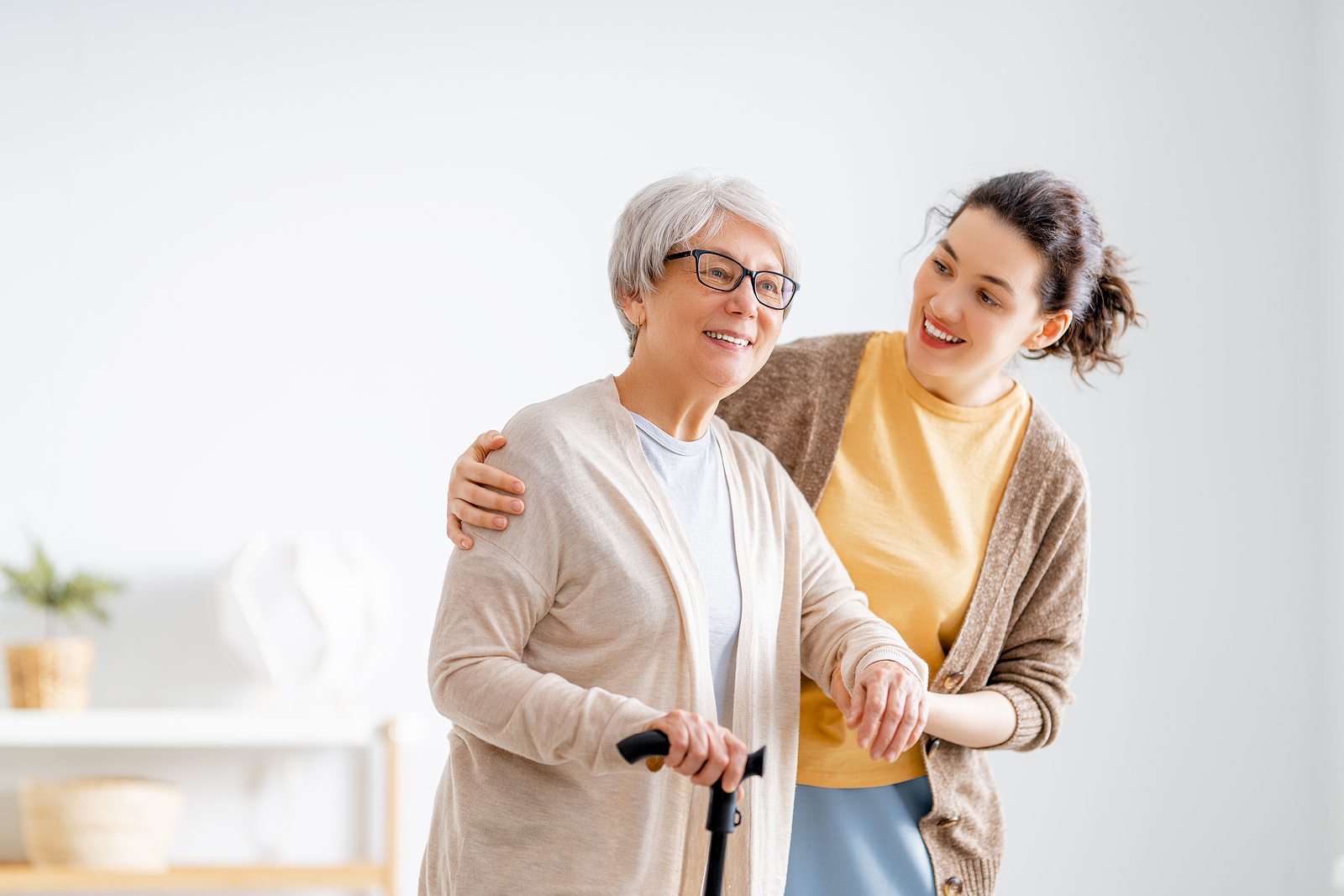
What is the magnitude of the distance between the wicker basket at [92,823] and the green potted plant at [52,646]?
0.54 ft

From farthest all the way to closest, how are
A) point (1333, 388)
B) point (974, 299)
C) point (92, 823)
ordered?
point (1333, 388)
point (92, 823)
point (974, 299)

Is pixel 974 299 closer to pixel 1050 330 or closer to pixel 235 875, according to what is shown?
pixel 1050 330

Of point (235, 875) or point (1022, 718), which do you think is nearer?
point (1022, 718)

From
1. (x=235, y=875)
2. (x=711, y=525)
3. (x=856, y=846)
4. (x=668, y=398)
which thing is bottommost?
(x=235, y=875)

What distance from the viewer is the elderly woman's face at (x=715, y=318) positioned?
110 centimetres

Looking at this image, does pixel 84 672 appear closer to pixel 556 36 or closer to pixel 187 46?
pixel 187 46

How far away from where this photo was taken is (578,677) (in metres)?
1.02

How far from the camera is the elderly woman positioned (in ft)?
3.17

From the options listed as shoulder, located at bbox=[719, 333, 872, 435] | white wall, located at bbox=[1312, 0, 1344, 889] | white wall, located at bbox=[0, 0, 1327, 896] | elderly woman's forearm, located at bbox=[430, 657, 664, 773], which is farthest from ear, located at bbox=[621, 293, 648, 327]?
white wall, located at bbox=[1312, 0, 1344, 889]

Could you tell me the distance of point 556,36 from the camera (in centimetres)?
248

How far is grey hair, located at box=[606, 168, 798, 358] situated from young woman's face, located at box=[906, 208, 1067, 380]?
291mm

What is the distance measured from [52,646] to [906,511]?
5.66 feet

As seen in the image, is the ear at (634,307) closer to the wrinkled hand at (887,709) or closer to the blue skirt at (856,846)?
the wrinkled hand at (887,709)

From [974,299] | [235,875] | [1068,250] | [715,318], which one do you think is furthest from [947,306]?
[235,875]
